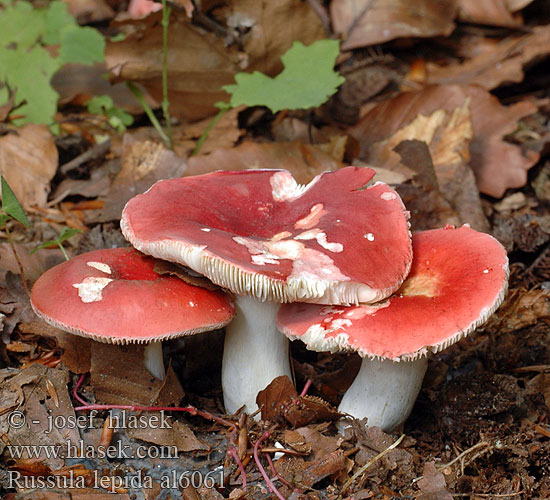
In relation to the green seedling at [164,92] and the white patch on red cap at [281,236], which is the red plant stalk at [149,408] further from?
the green seedling at [164,92]

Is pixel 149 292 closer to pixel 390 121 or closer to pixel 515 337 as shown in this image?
pixel 515 337

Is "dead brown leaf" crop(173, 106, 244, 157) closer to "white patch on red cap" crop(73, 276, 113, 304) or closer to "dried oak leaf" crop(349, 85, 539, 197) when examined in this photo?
"dried oak leaf" crop(349, 85, 539, 197)

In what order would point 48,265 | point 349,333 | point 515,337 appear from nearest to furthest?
point 349,333, point 515,337, point 48,265

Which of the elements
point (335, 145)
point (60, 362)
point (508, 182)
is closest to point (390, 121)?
point (335, 145)

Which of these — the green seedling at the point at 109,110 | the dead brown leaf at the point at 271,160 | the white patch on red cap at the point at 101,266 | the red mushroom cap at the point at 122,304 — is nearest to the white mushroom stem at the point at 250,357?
the red mushroom cap at the point at 122,304

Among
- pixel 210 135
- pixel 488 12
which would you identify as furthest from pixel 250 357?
pixel 488 12

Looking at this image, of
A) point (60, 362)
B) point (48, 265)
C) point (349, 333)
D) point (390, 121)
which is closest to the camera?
point (349, 333)

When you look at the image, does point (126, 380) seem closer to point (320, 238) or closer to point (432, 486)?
point (320, 238)
